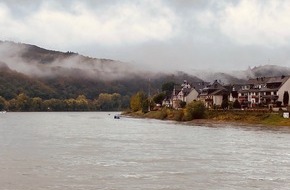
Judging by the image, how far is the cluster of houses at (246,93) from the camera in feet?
298

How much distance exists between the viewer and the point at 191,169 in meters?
26.7

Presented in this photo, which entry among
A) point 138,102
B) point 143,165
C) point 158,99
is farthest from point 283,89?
point 143,165

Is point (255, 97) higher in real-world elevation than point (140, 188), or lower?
higher

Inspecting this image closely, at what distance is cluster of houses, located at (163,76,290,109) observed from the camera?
3573 inches

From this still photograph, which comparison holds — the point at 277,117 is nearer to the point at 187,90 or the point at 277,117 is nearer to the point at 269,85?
the point at 269,85

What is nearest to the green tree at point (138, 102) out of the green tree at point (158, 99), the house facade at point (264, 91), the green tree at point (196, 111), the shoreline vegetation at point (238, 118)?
the green tree at point (158, 99)

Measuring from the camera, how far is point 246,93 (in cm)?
9944

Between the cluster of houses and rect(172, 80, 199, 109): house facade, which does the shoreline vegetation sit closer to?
the cluster of houses

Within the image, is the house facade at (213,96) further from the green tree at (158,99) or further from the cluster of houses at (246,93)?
the green tree at (158,99)

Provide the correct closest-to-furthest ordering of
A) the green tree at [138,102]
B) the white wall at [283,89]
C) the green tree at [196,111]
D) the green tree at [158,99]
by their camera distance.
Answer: the green tree at [196,111] < the white wall at [283,89] < the green tree at [138,102] < the green tree at [158,99]

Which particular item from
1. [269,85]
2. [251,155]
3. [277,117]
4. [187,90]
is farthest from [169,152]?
[187,90]

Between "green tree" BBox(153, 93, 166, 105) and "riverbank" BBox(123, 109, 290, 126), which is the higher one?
"green tree" BBox(153, 93, 166, 105)

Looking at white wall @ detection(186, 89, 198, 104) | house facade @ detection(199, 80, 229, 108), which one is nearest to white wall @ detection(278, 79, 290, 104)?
house facade @ detection(199, 80, 229, 108)

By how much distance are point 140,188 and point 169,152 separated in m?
13.2
